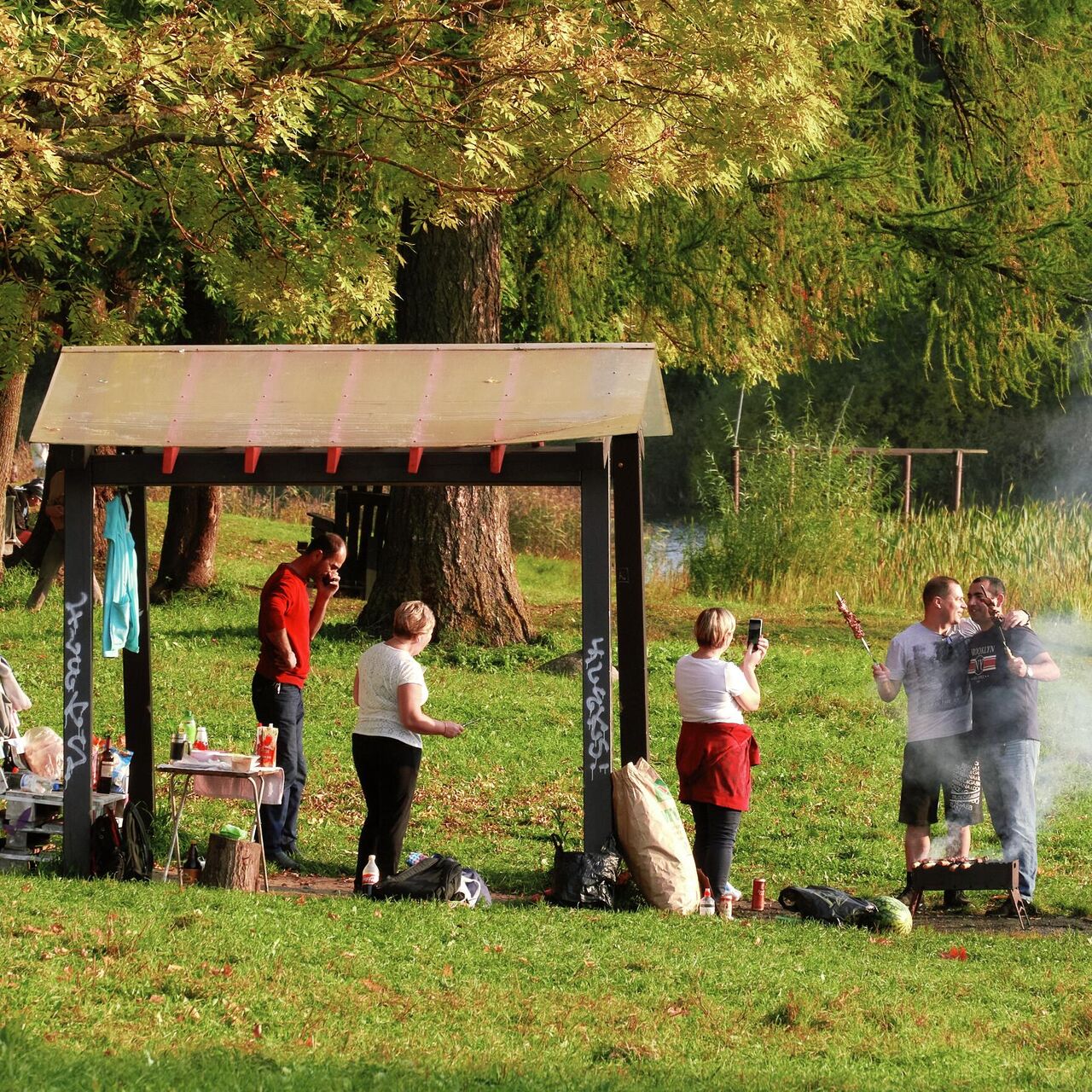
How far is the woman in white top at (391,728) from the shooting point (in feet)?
28.0

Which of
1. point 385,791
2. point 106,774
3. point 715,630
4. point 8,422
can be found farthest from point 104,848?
point 8,422

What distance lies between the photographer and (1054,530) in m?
22.4

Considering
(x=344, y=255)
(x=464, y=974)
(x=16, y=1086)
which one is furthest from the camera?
(x=344, y=255)

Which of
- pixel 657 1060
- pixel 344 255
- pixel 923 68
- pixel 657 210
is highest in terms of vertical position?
pixel 923 68

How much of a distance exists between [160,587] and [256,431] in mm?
12705

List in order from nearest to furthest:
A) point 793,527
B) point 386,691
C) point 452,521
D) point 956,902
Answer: point 386,691 → point 956,902 → point 452,521 → point 793,527

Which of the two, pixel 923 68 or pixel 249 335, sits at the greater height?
pixel 923 68

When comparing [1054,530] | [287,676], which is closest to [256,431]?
[287,676]

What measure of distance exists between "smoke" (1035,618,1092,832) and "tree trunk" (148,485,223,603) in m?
10.1

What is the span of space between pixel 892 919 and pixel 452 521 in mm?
9542

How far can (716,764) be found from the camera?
28.8 ft

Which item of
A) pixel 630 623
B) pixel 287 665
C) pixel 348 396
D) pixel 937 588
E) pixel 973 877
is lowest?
pixel 973 877

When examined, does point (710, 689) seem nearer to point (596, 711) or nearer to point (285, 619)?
point (596, 711)

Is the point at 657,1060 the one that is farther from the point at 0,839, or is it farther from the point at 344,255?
the point at 344,255
